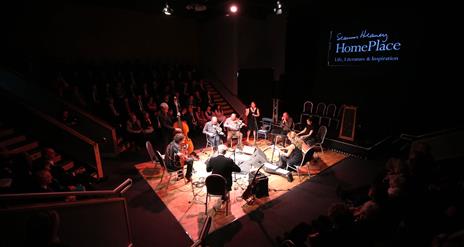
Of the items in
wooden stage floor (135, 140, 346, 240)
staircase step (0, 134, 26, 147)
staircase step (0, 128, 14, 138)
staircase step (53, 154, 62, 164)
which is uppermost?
staircase step (0, 128, 14, 138)

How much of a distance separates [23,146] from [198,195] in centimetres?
394

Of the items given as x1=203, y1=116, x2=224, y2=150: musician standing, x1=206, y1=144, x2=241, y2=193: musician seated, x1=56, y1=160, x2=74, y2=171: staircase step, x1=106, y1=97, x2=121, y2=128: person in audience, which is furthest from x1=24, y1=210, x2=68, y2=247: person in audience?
x1=106, y1=97, x2=121, y2=128: person in audience

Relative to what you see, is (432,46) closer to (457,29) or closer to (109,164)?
(457,29)

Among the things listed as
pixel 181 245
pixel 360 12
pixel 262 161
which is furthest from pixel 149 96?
pixel 360 12

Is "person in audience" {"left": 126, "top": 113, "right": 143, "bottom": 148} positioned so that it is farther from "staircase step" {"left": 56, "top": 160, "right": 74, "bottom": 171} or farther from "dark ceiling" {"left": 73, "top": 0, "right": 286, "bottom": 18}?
"dark ceiling" {"left": 73, "top": 0, "right": 286, "bottom": 18}

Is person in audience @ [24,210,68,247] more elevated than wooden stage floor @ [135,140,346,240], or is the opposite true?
person in audience @ [24,210,68,247]

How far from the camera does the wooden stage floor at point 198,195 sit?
4.32 meters

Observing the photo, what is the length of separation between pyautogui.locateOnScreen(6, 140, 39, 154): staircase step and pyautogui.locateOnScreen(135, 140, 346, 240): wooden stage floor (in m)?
2.29

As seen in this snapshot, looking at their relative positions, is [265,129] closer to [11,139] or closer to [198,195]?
[198,195]

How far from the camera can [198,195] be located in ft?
16.7

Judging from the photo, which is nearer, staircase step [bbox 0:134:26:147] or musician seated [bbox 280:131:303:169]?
staircase step [bbox 0:134:26:147]

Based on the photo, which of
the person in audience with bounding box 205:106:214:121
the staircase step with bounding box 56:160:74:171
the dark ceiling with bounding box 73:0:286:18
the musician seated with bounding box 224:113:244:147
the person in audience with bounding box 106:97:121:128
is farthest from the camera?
the dark ceiling with bounding box 73:0:286:18

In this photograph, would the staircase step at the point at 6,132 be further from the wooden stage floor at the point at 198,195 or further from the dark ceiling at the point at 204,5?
the dark ceiling at the point at 204,5

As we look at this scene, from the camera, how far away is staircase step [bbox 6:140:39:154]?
506cm
